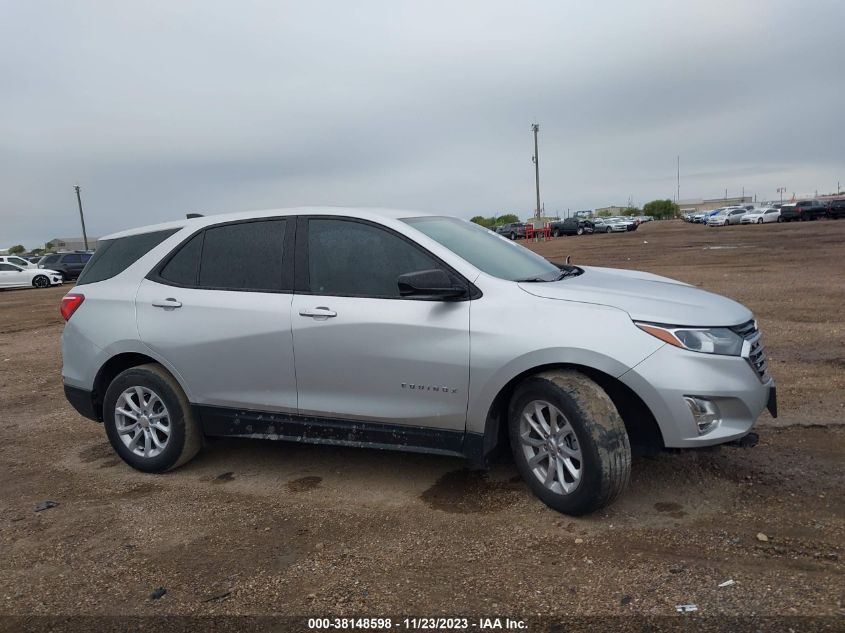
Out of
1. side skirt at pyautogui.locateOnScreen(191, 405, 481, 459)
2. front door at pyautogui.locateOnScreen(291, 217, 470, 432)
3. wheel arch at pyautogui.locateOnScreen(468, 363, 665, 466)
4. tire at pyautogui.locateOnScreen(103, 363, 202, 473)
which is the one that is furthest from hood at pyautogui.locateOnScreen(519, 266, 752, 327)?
tire at pyautogui.locateOnScreen(103, 363, 202, 473)

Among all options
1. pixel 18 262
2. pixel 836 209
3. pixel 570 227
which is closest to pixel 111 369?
pixel 18 262

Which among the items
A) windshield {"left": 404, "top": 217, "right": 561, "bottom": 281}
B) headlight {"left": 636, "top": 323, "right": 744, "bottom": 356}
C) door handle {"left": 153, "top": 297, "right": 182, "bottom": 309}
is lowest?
headlight {"left": 636, "top": 323, "right": 744, "bottom": 356}

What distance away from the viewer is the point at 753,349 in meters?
3.86

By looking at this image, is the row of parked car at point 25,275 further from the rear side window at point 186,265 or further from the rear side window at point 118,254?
the rear side window at point 186,265

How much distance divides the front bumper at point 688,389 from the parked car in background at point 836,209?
54945mm

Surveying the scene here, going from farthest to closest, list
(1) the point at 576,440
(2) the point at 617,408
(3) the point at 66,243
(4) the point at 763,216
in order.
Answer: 1. (3) the point at 66,243
2. (4) the point at 763,216
3. (2) the point at 617,408
4. (1) the point at 576,440

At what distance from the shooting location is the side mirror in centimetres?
387

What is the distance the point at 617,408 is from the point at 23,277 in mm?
30976

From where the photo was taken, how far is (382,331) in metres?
4.12

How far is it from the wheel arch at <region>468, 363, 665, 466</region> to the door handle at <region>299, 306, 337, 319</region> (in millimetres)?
1157

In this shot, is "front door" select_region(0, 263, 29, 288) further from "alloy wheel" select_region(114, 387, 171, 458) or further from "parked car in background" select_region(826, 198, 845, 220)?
"parked car in background" select_region(826, 198, 845, 220)

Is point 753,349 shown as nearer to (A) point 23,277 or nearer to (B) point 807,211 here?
(A) point 23,277

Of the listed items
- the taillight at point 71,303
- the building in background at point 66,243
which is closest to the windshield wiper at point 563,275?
the taillight at point 71,303

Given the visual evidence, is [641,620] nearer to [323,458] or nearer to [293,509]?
[293,509]
